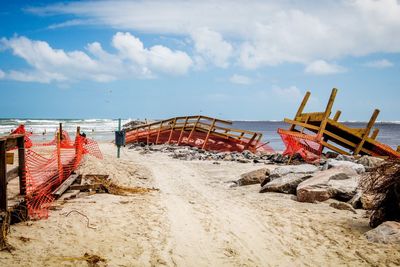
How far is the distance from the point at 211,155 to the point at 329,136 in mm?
5856

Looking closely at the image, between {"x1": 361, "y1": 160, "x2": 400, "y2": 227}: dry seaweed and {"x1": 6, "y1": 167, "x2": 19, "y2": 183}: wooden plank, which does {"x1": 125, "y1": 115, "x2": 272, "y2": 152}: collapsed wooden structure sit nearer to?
{"x1": 361, "y1": 160, "x2": 400, "y2": 227}: dry seaweed

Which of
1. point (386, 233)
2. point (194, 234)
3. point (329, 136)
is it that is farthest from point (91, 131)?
point (386, 233)

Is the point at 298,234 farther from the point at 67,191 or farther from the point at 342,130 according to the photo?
the point at 342,130

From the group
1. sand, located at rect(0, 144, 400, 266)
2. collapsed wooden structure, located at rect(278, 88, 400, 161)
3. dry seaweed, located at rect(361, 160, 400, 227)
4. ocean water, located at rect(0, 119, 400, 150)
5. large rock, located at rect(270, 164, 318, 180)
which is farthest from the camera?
ocean water, located at rect(0, 119, 400, 150)

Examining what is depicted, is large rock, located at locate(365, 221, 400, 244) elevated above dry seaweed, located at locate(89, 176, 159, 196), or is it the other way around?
large rock, located at locate(365, 221, 400, 244)

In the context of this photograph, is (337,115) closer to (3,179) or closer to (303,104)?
(303,104)

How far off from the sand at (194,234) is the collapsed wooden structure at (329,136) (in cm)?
711

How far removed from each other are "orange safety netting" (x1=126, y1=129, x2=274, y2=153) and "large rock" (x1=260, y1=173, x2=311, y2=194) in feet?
34.9

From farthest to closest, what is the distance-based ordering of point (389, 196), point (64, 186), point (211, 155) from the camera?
point (211, 155) → point (64, 186) → point (389, 196)

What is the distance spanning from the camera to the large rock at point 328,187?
8.16 metres

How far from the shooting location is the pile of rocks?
16359mm

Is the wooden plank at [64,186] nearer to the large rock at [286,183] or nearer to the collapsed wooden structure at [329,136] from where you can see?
the large rock at [286,183]

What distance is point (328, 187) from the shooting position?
8.28 metres

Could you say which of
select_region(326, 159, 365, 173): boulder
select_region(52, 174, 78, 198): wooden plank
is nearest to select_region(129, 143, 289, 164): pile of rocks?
select_region(326, 159, 365, 173): boulder
